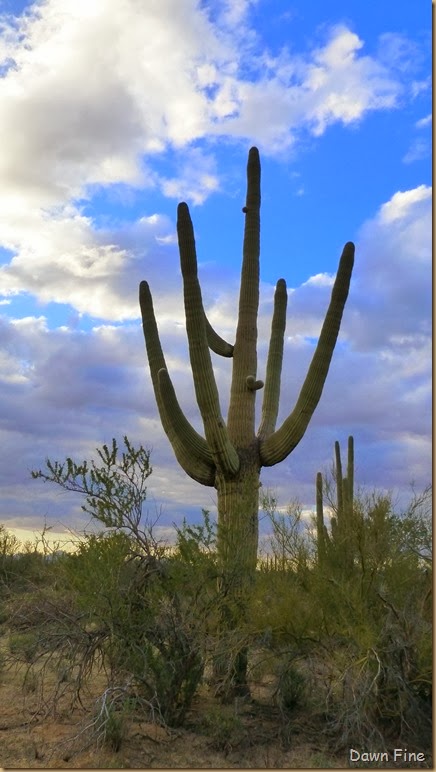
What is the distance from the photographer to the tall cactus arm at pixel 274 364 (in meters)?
13.5

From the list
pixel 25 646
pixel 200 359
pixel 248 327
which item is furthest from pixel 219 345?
pixel 25 646

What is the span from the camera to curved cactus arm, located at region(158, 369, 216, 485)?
11570mm

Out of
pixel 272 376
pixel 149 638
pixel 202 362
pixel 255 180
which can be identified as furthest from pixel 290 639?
pixel 255 180

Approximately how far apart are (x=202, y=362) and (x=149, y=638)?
4.38 meters

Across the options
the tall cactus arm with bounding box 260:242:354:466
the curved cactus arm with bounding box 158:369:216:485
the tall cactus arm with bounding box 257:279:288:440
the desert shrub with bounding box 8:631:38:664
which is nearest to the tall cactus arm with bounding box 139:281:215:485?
the curved cactus arm with bounding box 158:369:216:485

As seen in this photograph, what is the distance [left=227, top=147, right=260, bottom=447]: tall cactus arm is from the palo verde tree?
0.06 feet

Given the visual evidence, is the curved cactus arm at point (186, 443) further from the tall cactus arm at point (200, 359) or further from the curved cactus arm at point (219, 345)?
the curved cactus arm at point (219, 345)

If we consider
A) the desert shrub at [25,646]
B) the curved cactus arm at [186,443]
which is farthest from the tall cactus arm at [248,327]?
the desert shrub at [25,646]

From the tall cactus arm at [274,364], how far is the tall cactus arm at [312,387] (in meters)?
1.03

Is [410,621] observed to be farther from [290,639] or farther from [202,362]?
[202,362]

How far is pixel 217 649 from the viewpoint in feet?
28.2

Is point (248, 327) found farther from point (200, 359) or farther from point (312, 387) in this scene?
point (200, 359)

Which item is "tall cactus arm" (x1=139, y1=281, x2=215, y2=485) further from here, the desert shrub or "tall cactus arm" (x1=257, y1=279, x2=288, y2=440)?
the desert shrub

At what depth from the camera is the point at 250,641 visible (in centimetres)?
873
